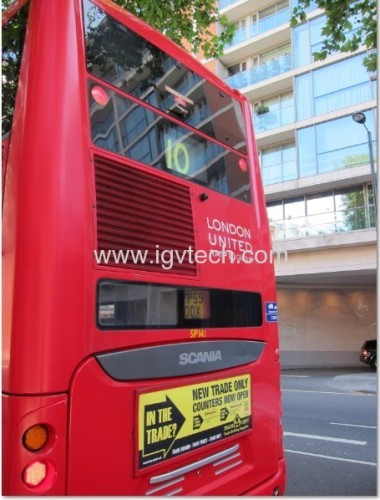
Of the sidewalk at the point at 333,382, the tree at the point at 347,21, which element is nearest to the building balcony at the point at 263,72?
the sidewalk at the point at 333,382

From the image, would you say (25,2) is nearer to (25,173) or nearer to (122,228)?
(25,173)

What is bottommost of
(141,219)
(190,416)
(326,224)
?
(190,416)

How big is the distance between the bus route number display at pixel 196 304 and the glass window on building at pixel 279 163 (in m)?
20.6

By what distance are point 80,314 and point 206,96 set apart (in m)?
2.21

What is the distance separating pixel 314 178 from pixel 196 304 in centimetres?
1995

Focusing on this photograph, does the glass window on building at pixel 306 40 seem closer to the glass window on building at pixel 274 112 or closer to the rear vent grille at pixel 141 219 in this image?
the glass window on building at pixel 274 112

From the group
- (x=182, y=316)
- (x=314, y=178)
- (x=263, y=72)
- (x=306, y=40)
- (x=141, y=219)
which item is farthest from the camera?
(x=263, y=72)

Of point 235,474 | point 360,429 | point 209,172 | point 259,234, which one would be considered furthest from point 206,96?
point 360,429

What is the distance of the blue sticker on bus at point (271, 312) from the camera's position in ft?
12.2

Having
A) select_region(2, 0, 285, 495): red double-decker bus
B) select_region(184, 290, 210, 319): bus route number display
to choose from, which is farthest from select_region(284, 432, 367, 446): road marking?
select_region(184, 290, 210, 319): bus route number display

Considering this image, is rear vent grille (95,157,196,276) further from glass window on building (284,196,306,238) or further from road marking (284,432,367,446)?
glass window on building (284,196,306,238)

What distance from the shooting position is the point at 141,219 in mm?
2758

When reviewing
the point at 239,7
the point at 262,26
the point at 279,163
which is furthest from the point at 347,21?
the point at 239,7

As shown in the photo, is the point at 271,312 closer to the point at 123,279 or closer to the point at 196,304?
the point at 196,304
